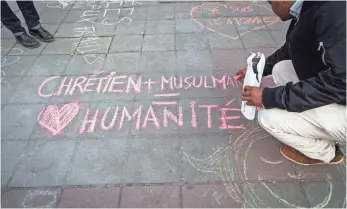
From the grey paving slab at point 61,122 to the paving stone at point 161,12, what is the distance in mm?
2359

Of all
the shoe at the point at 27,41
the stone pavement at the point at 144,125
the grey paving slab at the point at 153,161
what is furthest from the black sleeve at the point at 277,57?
the shoe at the point at 27,41

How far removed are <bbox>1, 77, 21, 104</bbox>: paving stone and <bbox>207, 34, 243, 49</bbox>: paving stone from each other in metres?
2.45

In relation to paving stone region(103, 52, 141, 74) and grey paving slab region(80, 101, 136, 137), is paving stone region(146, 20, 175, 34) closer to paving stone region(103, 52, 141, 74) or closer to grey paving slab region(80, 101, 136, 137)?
paving stone region(103, 52, 141, 74)

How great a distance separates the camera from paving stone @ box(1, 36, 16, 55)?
4.20 m

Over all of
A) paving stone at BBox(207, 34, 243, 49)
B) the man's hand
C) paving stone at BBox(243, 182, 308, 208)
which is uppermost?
the man's hand

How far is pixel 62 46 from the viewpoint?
14.1 ft

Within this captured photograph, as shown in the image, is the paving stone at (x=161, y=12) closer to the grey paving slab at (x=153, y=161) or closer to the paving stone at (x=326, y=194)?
the grey paving slab at (x=153, y=161)

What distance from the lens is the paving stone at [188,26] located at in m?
4.56

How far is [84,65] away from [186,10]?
2.18 meters

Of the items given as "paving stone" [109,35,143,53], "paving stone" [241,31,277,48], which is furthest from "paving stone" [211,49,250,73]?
"paving stone" [109,35,143,53]

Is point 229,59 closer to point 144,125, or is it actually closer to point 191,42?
point 191,42

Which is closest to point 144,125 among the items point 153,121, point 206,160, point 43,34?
point 153,121

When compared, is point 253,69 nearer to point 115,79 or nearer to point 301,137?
point 301,137

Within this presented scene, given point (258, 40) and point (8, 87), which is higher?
point (8, 87)
